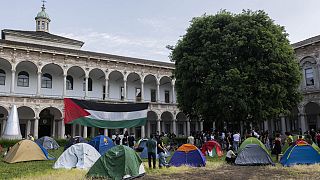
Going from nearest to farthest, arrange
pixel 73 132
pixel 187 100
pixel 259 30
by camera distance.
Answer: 1. pixel 259 30
2. pixel 187 100
3. pixel 73 132

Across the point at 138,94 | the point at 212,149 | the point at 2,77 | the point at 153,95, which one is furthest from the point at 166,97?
the point at 212,149

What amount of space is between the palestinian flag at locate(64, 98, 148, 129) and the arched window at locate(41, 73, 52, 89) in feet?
36.4

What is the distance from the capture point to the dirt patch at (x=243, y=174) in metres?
10.8

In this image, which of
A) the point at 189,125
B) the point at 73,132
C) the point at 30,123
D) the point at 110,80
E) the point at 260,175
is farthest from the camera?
the point at 189,125

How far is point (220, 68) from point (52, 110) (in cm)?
1963

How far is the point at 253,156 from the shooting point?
14.1 metres

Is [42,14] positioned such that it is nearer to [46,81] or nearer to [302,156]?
[46,81]

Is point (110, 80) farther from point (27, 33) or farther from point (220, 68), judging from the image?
point (220, 68)

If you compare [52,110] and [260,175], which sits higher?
[52,110]

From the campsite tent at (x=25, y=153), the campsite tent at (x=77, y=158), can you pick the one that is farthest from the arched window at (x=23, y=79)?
the campsite tent at (x=77, y=158)

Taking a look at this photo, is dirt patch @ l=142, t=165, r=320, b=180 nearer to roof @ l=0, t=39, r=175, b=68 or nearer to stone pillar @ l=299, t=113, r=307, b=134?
stone pillar @ l=299, t=113, r=307, b=134

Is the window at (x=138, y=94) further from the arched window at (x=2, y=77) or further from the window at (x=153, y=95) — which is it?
the arched window at (x=2, y=77)

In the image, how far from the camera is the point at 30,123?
103 ft

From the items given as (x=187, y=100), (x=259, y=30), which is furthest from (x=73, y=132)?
(x=259, y=30)
